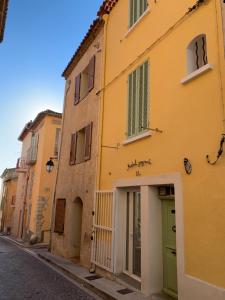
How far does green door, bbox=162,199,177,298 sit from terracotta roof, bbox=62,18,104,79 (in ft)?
24.8

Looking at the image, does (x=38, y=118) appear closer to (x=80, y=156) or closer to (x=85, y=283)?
(x=80, y=156)

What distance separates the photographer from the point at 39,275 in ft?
27.2

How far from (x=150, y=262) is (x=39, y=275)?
402 cm

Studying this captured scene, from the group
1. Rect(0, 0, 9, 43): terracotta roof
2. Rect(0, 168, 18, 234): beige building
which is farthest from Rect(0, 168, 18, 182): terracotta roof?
Rect(0, 0, 9, 43): terracotta roof

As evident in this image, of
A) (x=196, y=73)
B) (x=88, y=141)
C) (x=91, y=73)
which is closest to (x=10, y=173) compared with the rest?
(x=91, y=73)

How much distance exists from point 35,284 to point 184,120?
565cm

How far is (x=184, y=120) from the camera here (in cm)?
558

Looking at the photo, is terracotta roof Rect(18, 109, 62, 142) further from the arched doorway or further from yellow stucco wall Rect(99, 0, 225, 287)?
yellow stucco wall Rect(99, 0, 225, 287)

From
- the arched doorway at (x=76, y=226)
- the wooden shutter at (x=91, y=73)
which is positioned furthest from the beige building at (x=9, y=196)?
the wooden shutter at (x=91, y=73)

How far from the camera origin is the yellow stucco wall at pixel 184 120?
4.69 meters

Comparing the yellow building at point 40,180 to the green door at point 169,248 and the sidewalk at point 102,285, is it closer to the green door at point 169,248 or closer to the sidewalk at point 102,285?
the sidewalk at point 102,285

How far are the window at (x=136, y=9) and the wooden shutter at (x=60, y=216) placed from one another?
7.43 meters

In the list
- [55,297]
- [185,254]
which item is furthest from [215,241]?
[55,297]

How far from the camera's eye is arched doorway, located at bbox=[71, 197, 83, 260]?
10.7m
